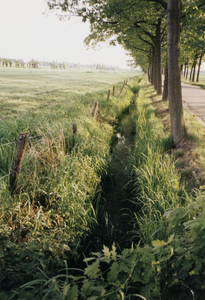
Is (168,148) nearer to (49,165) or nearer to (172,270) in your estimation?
(49,165)

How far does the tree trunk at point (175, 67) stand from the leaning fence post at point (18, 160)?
443 centimetres

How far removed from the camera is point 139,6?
6.84 m

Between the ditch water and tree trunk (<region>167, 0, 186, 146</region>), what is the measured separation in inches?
75.0

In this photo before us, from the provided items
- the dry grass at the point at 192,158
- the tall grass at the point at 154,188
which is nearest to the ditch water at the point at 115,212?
the tall grass at the point at 154,188

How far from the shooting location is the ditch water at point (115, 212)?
3.58 meters

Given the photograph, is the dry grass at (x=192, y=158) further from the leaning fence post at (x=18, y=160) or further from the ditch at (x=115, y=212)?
the leaning fence post at (x=18, y=160)

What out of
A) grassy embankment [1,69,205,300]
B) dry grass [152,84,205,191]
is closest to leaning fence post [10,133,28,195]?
grassy embankment [1,69,205,300]

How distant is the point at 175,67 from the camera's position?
18.7ft

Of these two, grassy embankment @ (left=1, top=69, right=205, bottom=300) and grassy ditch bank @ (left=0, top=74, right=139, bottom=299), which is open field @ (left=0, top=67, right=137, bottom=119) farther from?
grassy embankment @ (left=1, top=69, right=205, bottom=300)

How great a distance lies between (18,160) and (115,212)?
2.34 metres

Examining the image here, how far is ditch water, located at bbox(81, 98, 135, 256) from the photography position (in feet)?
11.7

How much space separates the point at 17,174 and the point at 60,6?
252 inches

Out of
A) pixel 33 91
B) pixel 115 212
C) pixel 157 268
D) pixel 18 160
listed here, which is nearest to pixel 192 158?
pixel 115 212

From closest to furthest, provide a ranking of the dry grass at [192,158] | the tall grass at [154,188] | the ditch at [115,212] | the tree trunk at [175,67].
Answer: the tall grass at [154,188] → the ditch at [115,212] → the dry grass at [192,158] → the tree trunk at [175,67]
